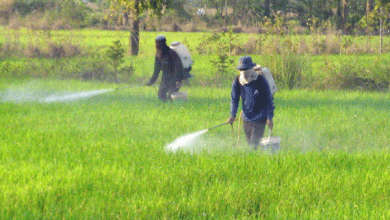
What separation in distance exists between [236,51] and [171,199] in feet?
68.1

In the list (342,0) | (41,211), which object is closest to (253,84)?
(41,211)

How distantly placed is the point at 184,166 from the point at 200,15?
48.1 metres

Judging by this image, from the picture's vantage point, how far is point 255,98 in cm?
857

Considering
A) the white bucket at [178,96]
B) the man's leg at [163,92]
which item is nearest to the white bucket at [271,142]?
the white bucket at [178,96]

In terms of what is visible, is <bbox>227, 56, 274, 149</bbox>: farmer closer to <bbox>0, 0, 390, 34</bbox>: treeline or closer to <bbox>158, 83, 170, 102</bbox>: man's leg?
<bbox>158, 83, 170, 102</bbox>: man's leg

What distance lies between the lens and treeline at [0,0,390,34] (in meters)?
23.3

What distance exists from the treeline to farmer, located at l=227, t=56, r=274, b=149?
11705 mm

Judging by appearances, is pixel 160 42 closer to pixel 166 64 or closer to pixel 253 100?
pixel 166 64

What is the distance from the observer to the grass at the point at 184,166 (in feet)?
19.9

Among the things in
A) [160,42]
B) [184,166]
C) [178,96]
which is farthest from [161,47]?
[184,166]

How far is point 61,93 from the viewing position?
16453 millimetres

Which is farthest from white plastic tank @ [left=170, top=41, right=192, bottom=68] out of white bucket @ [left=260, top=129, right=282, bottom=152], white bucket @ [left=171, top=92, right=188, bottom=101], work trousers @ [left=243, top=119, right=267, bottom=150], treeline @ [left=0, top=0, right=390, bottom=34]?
treeline @ [left=0, top=0, right=390, bottom=34]

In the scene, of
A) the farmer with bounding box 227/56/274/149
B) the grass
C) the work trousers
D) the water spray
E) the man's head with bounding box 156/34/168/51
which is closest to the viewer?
the grass

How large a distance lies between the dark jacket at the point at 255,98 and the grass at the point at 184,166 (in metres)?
0.56
